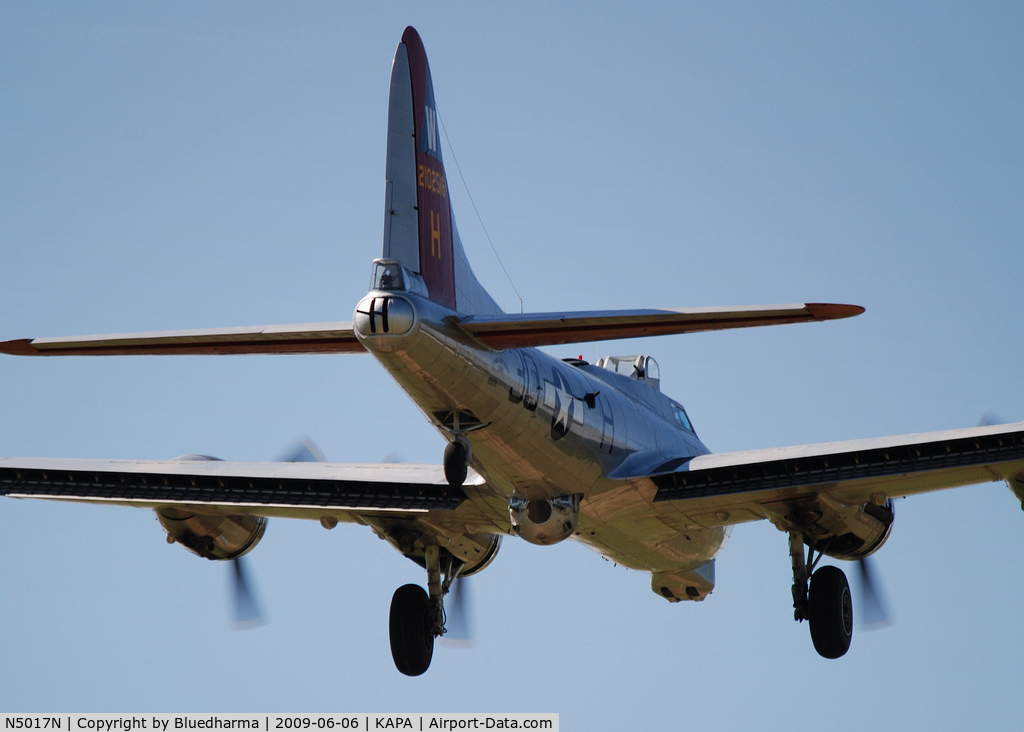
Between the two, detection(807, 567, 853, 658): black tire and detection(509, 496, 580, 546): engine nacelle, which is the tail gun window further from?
detection(509, 496, 580, 546): engine nacelle

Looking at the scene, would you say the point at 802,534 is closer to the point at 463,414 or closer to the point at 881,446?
the point at 881,446

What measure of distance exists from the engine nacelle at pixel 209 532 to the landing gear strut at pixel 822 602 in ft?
37.1

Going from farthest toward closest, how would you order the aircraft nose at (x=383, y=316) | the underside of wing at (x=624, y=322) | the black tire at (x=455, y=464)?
the black tire at (x=455, y=464), the aircraft nose at (x=383, y=316), the underside of wing at (x=624, y=322)

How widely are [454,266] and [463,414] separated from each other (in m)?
2.17

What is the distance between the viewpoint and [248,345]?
16.9 meters

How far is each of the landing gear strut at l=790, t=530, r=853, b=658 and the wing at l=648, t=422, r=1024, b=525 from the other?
1.20 m

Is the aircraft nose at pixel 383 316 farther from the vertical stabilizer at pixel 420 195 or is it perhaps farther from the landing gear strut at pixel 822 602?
the landing gear strut at pixel 822 602

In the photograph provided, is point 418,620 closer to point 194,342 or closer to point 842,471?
point 842,471

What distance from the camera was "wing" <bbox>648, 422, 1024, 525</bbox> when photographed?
21.7 meters

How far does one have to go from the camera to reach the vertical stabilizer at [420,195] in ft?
60.3

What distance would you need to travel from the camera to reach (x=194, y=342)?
55.4 feet

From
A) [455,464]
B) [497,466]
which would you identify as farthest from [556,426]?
[455,464]

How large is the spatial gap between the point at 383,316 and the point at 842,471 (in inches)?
385

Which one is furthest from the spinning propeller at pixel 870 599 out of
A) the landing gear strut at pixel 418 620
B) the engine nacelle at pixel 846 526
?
the landing gear strut at pixel 418 620
